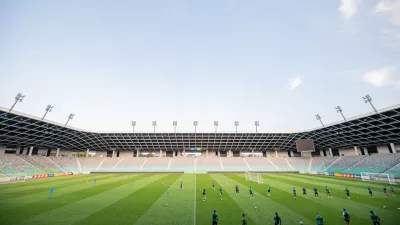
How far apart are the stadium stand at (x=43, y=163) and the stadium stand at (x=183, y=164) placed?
36.7 meters

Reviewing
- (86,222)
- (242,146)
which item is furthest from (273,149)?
(86,222)

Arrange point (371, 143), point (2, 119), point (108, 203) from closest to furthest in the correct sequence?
Result: point (108, 203) → point (2, 119) → point (371, 143)

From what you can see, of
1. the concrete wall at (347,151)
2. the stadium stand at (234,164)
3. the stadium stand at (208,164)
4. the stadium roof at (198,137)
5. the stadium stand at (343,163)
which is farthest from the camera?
the stadium stand at (234,164)

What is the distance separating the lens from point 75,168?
62.6 meters

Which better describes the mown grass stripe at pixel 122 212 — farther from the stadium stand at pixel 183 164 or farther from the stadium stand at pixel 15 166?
the stadium stand at pixel 183 164

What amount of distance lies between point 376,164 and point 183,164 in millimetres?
58394

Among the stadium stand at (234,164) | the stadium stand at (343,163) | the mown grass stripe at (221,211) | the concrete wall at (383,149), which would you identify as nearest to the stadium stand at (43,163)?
the stadium stand at (234,164)

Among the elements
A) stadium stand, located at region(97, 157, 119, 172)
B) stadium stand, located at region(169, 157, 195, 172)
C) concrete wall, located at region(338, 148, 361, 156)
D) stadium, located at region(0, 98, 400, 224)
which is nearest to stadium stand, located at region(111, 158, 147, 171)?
stadium, located at region(0, 98, 400, 224)

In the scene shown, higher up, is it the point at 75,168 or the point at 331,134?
the point at 331,134

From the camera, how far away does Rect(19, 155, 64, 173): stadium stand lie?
5169cm

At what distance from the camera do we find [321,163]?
6300 cm

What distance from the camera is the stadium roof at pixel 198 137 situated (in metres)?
40.8

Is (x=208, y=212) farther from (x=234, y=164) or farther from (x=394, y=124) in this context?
(x=234, y=164)

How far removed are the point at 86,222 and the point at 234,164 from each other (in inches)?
2401
